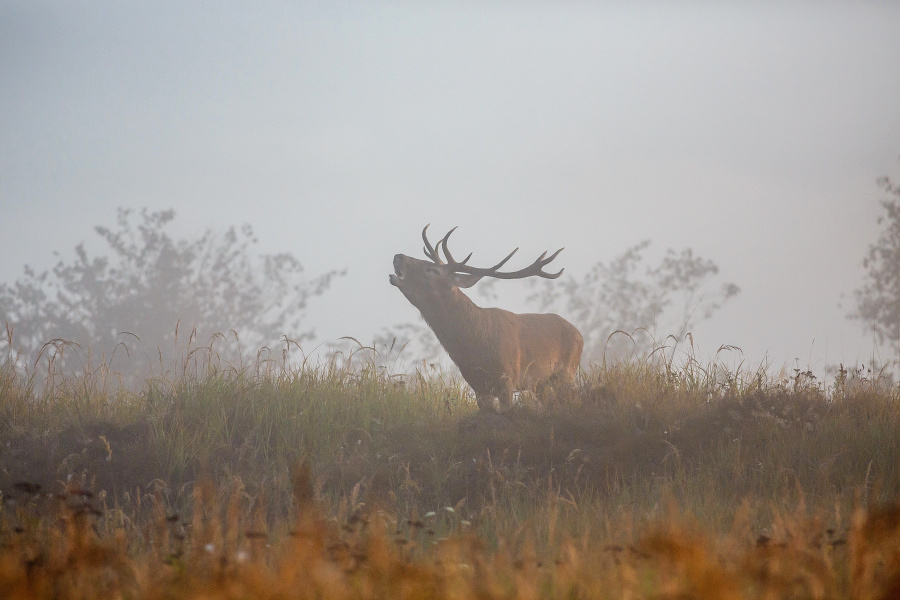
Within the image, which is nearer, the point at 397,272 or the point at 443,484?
the point at 443,484

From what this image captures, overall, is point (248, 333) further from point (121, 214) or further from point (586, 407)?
point (586, 407)

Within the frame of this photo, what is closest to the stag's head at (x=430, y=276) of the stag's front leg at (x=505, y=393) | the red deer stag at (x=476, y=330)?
the red deer stag at (x=476, y=330)

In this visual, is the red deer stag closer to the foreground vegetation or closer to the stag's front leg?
the stag's front leg

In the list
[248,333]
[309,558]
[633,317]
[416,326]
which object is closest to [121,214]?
[248,333]

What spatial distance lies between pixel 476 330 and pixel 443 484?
9.13ft

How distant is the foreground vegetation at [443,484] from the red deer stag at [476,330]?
1.31 ft

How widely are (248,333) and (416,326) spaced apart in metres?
8.25

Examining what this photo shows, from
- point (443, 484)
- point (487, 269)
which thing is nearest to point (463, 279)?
point (487, 269)

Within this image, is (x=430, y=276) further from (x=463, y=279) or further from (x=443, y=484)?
(x=443, y=484)

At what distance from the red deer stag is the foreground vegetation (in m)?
0.40

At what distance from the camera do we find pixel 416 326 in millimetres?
43125

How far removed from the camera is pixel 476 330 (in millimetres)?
9289

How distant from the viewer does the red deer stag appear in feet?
30.0

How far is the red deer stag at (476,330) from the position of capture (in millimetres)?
9141
